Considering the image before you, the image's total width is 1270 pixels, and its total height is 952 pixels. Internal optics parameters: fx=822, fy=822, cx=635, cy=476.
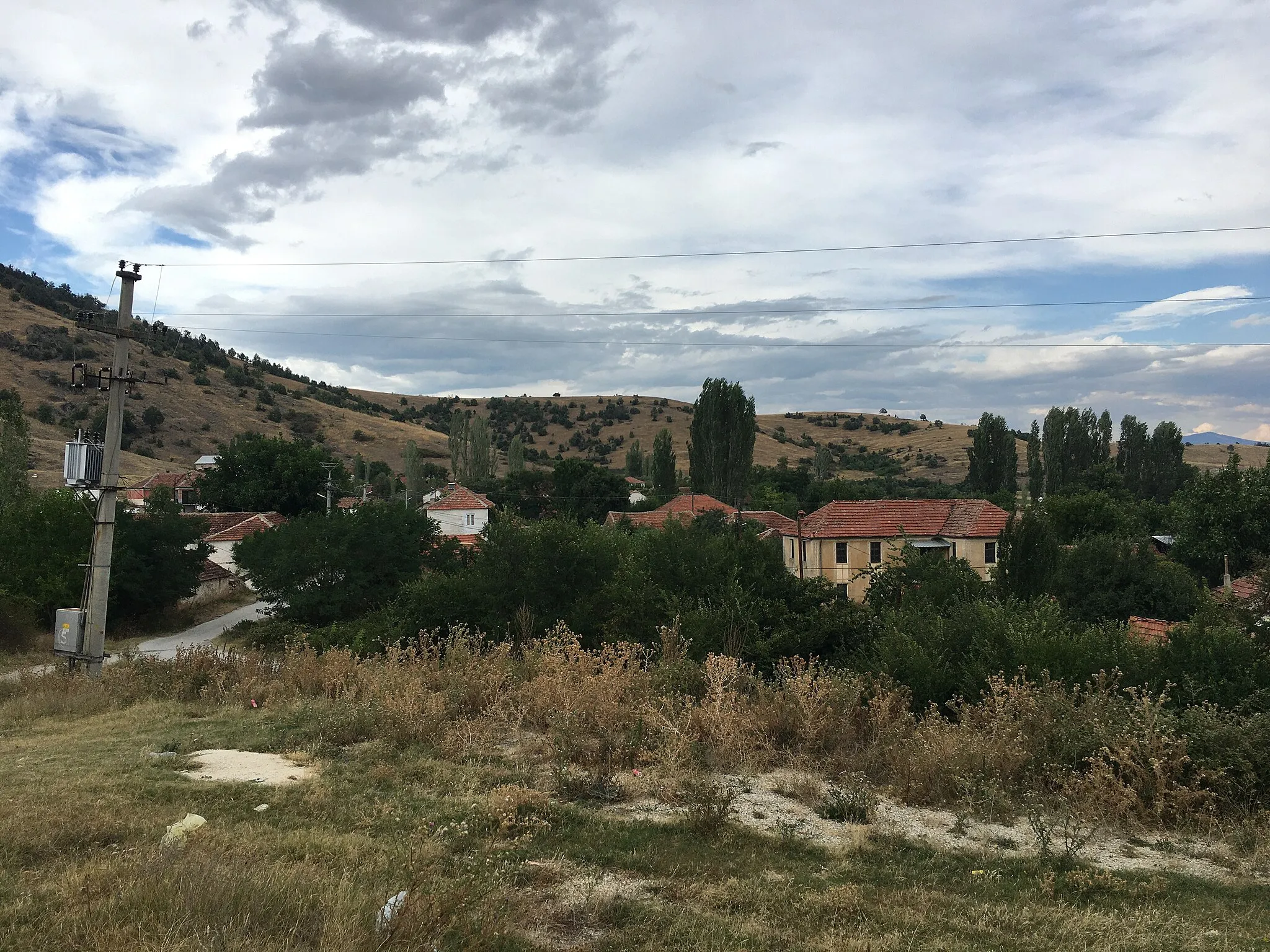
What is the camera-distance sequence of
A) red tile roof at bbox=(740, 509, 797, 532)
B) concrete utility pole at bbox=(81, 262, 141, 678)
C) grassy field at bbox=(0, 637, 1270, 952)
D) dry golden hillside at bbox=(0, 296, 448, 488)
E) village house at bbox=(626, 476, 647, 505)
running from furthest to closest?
dry golden hillside at bbox=(0, 296, 448, 488), village house at bbox=(626, 476, 647, 505), red tile roof at bbox=(740, 509, 797, 532), concrete utility pole at bbox=(81, 262, 141, 678), grassy field at bbox=(0, 637, 1270, 952)

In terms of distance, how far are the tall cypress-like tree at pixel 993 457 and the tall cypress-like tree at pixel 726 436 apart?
75.3 ft

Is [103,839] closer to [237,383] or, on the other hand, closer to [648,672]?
[648,672]

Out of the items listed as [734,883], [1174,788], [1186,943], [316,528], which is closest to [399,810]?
[734,883]

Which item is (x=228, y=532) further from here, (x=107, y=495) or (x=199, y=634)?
(x=107, y=495)

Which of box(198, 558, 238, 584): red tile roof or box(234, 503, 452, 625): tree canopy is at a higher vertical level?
box(234, 503, 452, 625): tree canopy

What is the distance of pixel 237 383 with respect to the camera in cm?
11438

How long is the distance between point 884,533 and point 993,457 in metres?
29.8

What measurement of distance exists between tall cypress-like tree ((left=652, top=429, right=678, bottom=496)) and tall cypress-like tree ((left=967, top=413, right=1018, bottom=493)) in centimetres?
2508

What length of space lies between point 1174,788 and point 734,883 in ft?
14.2

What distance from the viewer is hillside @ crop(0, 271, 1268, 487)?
84.2 meters

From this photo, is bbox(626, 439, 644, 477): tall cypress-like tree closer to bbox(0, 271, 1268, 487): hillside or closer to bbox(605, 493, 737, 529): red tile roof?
bbox(0, 271, 1268, 487): hillside

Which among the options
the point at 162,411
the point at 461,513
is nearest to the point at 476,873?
the point at 461,513

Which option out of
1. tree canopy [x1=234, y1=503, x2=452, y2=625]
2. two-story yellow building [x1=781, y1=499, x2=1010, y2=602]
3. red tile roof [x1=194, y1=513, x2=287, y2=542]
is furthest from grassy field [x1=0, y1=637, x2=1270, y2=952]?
red tile roof [x1=194, y1=513, x2=287, y2=542]

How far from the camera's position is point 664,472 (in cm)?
7250
